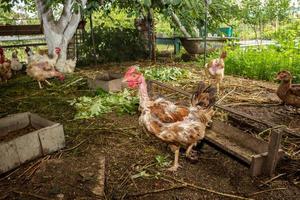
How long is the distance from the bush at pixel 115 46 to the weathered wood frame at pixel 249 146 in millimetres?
7627

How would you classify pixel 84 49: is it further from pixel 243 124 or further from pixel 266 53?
pixel 243 124

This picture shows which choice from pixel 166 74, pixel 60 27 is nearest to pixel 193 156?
pixel 166 74

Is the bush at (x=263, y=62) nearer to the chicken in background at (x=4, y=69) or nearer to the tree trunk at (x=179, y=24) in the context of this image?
the tree trunk at (x=179, y=24)

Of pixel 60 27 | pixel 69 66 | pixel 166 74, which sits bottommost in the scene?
pixel 166 74

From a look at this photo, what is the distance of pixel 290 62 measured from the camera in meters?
7.28

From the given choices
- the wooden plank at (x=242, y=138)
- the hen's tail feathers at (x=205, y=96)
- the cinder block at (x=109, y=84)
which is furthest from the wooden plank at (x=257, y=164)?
the cinder block at (x=109, y=84)

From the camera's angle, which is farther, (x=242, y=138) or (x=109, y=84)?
(x=109, y=84)

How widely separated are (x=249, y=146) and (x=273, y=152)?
2.19 feet

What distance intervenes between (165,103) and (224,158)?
3.82 feet

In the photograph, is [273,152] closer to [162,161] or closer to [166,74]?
[162,161]

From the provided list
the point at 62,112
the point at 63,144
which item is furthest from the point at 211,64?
the point at 63,144

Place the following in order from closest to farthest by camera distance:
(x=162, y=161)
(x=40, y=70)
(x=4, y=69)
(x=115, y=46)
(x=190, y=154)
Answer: (x=162, y=161), (x=190, y=154), (x=40, y=70), (x=4, y=69), (x=115, y=46)

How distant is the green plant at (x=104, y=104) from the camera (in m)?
5.00

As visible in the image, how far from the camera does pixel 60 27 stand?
8.88 metres
